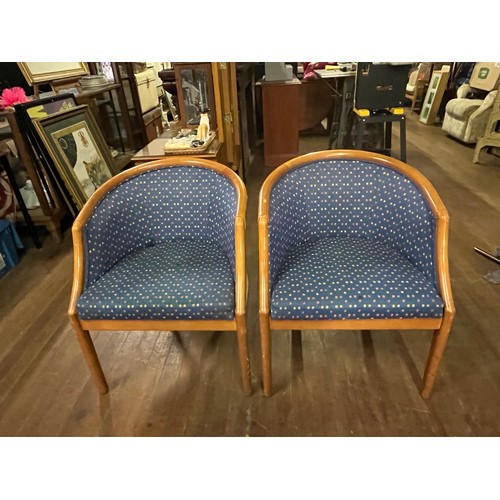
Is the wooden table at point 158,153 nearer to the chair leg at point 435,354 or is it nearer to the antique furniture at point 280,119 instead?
the antique furniture at point 280,119

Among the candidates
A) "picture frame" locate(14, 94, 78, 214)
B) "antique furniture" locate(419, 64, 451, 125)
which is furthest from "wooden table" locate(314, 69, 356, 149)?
"picture frame" locate(14, 94, 78, 214)

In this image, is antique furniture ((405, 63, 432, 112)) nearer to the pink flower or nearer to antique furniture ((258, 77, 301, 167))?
antique furniture ((258, 77, 301, 167))

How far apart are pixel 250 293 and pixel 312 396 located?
728mm

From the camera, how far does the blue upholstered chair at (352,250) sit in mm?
1222

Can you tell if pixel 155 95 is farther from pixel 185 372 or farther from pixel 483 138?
pixel 185 372

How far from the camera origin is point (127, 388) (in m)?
1.54

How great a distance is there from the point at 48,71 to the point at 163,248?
8.04 feet

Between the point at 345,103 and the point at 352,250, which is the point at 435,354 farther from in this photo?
the point at 345,103

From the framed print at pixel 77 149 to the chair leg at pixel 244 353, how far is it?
1.91 metres

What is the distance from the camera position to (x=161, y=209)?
1.57 m

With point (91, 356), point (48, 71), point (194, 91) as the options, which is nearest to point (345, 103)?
point (194, 91)

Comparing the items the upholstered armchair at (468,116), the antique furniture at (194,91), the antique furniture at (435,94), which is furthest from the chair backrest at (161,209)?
the antique furniture at (435,94)

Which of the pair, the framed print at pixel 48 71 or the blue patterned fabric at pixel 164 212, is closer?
the blue patterned fabric at pixel 164 212

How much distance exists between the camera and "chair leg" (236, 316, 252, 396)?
4.14 feet
